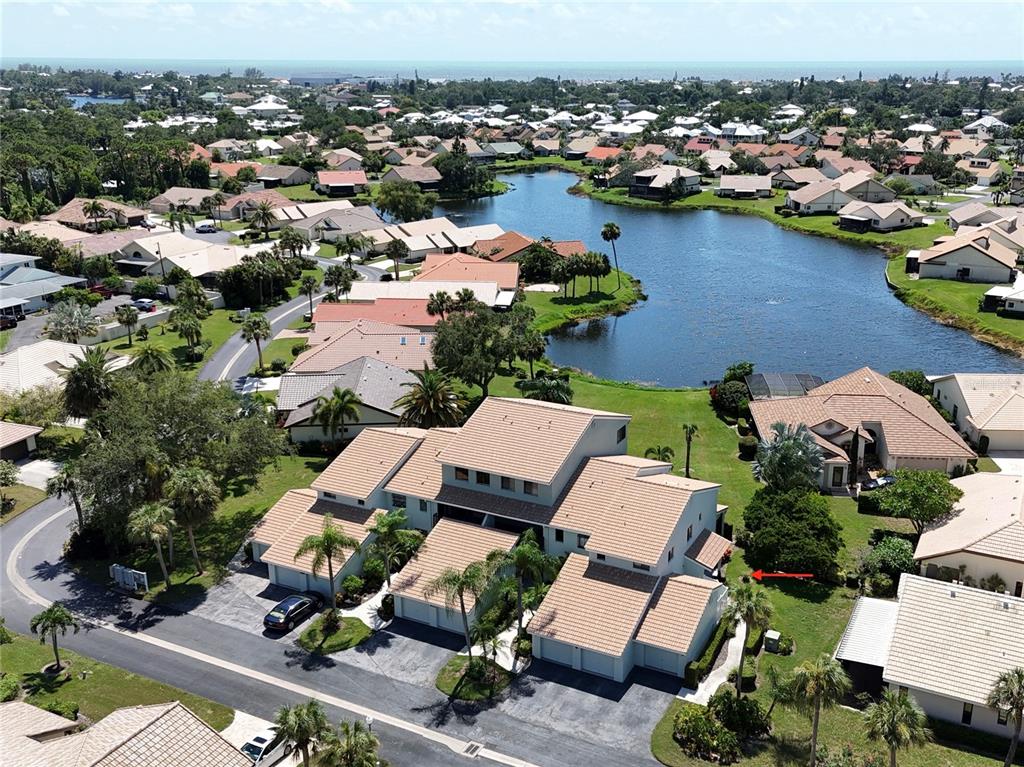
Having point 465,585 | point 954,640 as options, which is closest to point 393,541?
point 465,585

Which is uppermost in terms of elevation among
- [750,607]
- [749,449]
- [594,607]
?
[750,607]

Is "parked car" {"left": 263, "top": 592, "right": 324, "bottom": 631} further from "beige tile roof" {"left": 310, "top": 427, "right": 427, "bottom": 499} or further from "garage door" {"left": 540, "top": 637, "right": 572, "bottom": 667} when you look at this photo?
"garage door" {"left": 540, "top": 637, "right": 572, "bottom": 667}

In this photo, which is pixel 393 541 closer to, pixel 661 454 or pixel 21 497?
pixel 661 454

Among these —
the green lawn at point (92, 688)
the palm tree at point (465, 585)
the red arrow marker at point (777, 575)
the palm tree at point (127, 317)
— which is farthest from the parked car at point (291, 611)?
the palm tree at point (127, 317)

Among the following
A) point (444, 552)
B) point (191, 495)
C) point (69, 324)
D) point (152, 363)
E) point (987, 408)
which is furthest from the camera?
point (69, 324)

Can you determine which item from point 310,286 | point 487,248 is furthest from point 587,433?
point 487,248

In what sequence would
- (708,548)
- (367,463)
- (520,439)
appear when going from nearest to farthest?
(708,548) < (520,439) < (367,463)

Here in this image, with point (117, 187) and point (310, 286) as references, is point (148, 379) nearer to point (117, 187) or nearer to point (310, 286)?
point (310, 286)
